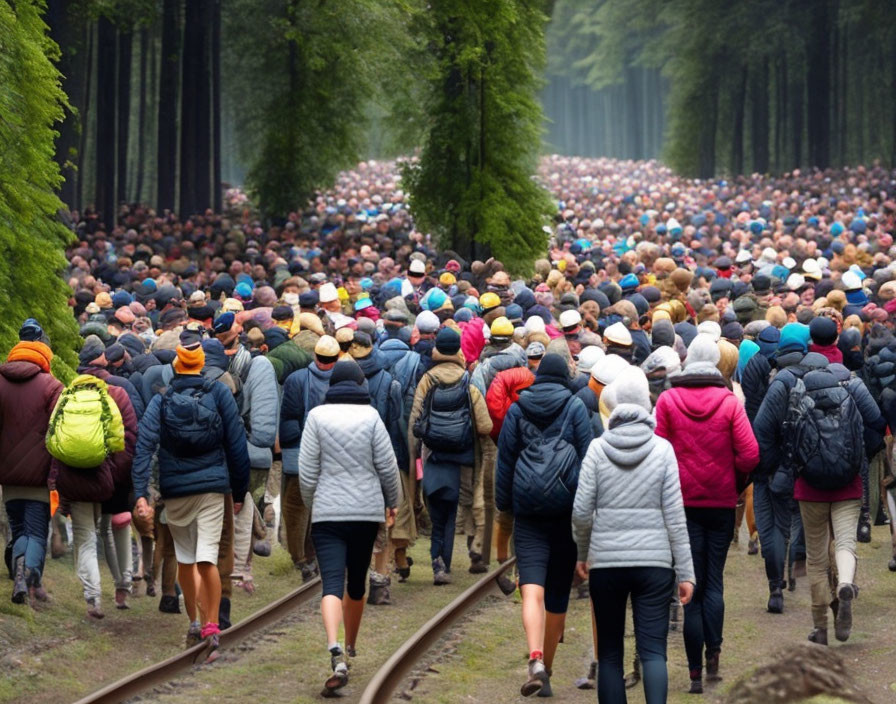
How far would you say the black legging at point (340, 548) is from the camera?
32.9ft

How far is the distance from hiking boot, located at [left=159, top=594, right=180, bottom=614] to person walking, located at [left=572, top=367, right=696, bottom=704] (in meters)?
4.74

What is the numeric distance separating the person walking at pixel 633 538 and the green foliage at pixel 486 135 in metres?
22.7

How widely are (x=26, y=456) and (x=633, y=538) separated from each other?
4800mm

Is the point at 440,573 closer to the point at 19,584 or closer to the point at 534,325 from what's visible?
the point at 534,325

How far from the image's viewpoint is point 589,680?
34.0 ft

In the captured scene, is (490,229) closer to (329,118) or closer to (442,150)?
(442,150)

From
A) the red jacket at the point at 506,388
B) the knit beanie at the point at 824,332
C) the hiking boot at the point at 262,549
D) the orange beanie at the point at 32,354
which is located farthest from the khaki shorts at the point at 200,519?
the hiking boot at the point at 262,549

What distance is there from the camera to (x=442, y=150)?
3297 cm

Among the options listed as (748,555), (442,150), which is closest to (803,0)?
(442,150)

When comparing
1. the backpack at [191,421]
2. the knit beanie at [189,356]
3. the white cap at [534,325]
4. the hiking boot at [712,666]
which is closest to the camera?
the hiking boot at [712,666]

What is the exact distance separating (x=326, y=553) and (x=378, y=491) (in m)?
0.47

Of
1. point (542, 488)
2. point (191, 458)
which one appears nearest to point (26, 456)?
point (191, 458)

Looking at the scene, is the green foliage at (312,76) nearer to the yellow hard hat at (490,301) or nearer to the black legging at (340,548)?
the yellow hard hat at (490,301)

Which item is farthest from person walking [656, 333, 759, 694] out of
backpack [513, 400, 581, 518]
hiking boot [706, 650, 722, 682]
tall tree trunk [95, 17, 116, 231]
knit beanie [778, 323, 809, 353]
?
tall tree trunk [95, 17, 116, 231]
